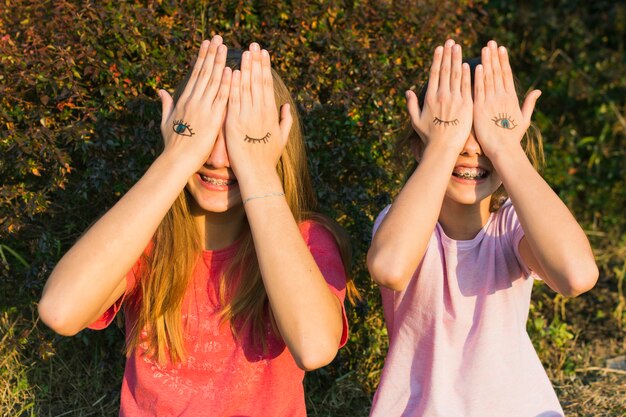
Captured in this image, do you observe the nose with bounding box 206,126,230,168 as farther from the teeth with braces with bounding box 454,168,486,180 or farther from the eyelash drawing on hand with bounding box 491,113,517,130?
the eyelash drawing on hand with bounding box 491,113,517,130

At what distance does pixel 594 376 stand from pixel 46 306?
3115mm

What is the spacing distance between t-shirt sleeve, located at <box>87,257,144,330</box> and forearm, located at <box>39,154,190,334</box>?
0.15 metres

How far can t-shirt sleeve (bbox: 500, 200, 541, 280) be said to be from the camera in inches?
111

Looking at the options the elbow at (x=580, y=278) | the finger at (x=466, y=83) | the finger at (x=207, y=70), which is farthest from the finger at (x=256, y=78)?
the elbow at (x=580, y=278)

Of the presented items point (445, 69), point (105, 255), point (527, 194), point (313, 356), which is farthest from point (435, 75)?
point (105, 255)

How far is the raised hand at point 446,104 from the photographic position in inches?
108

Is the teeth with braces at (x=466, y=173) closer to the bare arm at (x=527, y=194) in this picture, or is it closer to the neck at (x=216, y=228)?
the bare arm at (x=527, y=194)

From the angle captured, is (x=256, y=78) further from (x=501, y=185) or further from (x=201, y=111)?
(x=501, y=185)

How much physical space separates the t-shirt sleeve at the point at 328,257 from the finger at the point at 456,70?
0.66 metres

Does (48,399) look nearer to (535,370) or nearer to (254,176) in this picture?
(254,176)

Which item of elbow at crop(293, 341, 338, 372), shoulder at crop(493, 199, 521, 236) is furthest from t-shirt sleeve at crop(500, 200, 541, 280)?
elbow at crop(293, 341, 338, 372)

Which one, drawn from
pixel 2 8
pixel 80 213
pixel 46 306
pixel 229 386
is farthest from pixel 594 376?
pixel 2 8

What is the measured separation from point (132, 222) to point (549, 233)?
127 cm

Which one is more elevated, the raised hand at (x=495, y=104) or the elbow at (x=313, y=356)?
the raised hand at (x=495, y=104)
